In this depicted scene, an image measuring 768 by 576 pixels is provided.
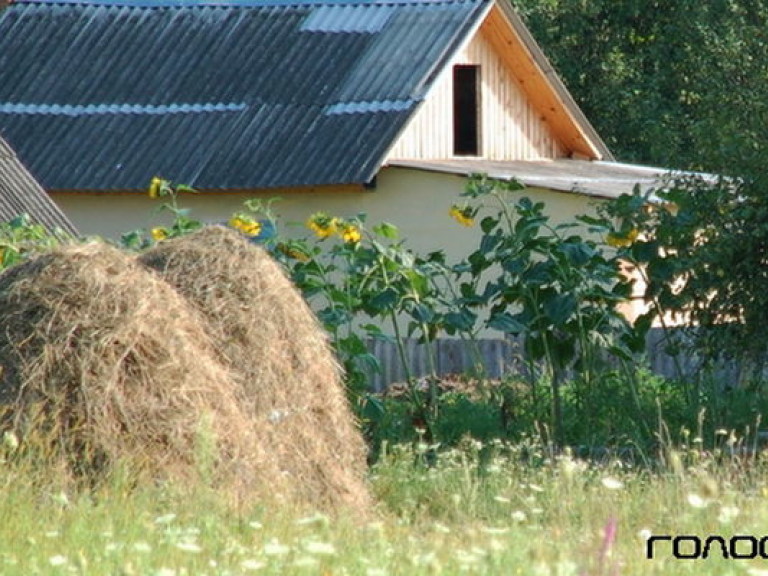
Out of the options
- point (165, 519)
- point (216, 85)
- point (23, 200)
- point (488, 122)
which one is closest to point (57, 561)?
point (165, 519)

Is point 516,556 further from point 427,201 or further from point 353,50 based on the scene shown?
point 353,50

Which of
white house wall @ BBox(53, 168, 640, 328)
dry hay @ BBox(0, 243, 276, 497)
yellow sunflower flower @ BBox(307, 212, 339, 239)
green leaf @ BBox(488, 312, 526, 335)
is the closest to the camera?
dry hay @ BBox(0, 243, 276, 497)

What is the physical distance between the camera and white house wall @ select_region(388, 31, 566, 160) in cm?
2502

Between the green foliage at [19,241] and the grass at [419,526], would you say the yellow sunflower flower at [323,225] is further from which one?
the grass at [419,526]

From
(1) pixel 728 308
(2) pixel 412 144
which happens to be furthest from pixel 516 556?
(2) pixel 412 144

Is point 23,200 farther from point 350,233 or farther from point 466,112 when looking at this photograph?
point 466,112

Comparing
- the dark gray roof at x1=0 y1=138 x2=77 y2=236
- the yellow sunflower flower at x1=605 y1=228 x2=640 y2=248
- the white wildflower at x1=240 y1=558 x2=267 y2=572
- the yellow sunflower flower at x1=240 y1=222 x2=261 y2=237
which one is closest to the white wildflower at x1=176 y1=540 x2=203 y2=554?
the white wildflower at x1=240 y1=558 x2=267 y2=572

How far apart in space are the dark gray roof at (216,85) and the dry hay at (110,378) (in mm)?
15393

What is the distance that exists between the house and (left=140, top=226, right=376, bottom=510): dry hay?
13.7 m

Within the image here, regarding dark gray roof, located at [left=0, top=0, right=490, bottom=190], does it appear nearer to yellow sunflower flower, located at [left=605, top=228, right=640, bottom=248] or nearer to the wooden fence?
the wooden fence

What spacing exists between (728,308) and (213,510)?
16.8ft

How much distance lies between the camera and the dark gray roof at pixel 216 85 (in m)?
24.2

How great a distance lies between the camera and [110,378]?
7.48 meters

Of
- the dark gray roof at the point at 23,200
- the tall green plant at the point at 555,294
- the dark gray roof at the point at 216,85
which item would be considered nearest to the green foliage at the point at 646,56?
the dark gray roof at the point at 216,85
